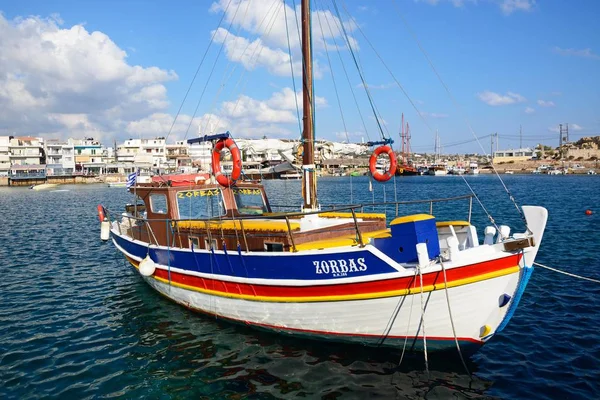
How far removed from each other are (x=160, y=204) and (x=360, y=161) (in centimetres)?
13009

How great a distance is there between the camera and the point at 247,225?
11898 mm

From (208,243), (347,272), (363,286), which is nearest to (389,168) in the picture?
(347,272)

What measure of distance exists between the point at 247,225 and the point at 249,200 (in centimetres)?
272

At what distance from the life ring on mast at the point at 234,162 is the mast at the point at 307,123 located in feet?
7.37

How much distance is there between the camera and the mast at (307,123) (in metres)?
13.3

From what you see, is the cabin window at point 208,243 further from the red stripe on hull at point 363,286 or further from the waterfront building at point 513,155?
the waterfront building at point 513,155

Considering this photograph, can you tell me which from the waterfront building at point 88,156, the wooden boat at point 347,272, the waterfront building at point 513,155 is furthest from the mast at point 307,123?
the waterfront building at point 513,155

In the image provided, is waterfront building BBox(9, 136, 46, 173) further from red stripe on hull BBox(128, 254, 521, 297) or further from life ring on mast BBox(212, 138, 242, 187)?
red stripe on hull BBox(128, 254, 521, 297)

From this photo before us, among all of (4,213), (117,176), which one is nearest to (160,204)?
(4,213)

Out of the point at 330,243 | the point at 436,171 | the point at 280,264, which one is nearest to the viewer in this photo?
the point at 280,264

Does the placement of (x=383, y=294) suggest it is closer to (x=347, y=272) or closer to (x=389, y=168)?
(x=347, y=272)

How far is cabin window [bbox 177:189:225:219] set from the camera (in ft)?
46.6

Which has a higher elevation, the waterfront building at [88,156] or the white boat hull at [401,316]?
the waterfront building at [88,156]

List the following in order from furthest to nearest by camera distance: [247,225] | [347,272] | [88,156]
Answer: [88,156] < [247,225] < [347,272]
